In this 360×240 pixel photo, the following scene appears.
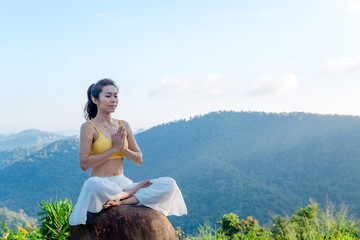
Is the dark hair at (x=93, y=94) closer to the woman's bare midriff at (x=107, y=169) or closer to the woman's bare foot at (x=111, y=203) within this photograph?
the woman's bare midriff at (x=107, y=169)

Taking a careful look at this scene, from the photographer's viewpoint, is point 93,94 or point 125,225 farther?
point 93,94

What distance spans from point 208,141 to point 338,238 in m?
99.2

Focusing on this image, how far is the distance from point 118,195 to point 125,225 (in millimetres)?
319

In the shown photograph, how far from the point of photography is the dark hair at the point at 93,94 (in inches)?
158

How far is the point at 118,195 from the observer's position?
3723 mm

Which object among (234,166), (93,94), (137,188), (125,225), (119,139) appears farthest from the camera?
(234,166)

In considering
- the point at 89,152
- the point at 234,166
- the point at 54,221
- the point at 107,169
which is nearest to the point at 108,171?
the point at 107,169

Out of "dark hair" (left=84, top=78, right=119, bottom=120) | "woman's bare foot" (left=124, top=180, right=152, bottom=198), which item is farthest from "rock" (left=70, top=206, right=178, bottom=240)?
"dark hair" (left=84, top=78, right=119, bottom=120)

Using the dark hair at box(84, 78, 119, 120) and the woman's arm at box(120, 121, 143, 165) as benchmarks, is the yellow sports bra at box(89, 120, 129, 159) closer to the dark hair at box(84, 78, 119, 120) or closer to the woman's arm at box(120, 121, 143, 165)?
the woman's arm at box(120, 121, 143, 165)

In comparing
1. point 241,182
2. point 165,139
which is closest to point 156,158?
point 165,139

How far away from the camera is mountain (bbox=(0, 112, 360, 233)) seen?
6209 cm

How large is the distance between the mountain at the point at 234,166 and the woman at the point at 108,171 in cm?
5240

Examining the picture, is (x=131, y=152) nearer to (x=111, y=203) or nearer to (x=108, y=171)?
(x=108, y=171)

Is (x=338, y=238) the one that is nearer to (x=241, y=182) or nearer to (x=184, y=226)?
(x=184, y=226)
